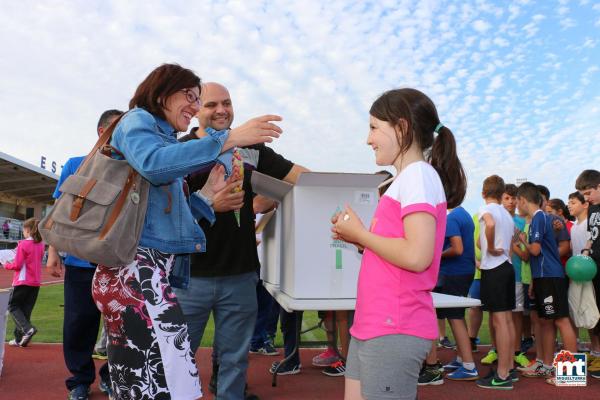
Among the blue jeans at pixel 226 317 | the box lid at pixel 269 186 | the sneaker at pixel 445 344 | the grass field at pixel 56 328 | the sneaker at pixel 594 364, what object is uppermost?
the box lid at pixel 269 186

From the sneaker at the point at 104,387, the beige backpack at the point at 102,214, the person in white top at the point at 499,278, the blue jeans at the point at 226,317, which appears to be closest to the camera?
the beige backpack at the point at 102,214

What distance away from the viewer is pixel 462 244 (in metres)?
4.68

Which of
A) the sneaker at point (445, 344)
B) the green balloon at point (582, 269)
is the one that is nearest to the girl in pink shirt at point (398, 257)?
the green balloon at point (582, 269)

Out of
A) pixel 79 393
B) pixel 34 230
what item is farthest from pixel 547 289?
pixel 34 230

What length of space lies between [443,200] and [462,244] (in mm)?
3400

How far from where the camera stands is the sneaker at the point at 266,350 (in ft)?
18.1

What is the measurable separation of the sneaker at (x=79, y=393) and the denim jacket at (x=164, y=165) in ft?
8.34

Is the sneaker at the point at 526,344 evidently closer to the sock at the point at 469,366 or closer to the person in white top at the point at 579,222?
the person in white top at the point at 579,222

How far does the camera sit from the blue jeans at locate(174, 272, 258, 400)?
265 centimetres

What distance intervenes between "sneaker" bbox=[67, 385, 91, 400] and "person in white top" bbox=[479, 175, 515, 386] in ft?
10.8

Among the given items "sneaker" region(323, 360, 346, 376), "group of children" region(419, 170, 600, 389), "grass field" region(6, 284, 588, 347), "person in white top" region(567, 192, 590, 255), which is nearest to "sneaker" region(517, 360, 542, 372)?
"group of children" region(419, 170, 600, 389)

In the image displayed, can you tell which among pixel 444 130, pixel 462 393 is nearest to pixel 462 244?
pixel 462 393

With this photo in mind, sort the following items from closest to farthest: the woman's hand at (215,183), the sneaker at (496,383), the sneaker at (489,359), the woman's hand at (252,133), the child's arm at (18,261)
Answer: the woman's hand at (252,133) < the woman's hand at (215,183) < the sneaker at (496,383) < the sneaker at (489,359) < the child's arm at (18,261)

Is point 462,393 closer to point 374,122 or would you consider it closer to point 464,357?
point 464,357
